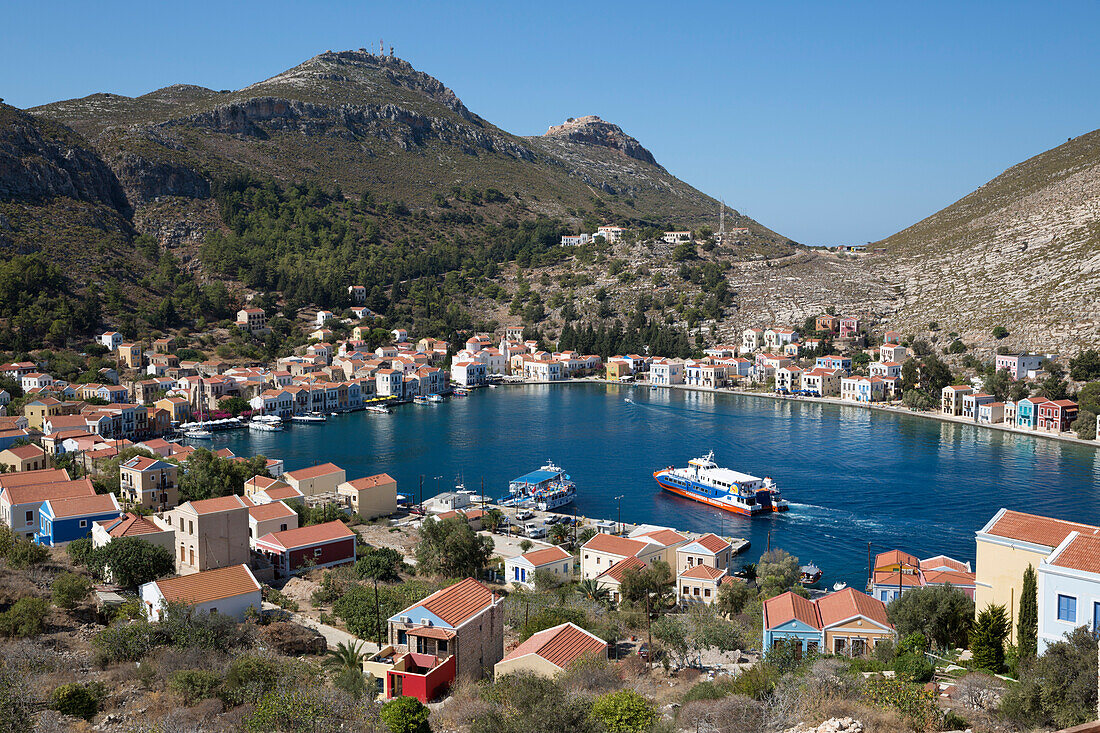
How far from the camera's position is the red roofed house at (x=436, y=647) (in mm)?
10523

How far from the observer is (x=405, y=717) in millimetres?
8656

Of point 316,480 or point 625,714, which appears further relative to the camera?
point 316,480

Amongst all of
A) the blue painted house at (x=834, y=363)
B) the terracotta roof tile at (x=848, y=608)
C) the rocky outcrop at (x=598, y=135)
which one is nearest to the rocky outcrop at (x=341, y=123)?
the rocky outcrop at (x=598, y=135)

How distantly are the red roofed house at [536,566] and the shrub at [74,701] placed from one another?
32.9 feet

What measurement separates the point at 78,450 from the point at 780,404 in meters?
32.9

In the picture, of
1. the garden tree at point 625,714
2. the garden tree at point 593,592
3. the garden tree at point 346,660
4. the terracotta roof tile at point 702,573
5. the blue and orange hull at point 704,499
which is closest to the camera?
the garden tree at point 625,714

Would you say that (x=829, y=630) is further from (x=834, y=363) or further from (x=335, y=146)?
(x=335, y=146)

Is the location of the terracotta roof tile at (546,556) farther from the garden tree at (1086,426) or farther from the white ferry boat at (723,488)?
the garden tree at (1086,426)

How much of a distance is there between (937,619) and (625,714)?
227 inches

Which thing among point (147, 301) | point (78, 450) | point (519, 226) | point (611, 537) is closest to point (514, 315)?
point (519, 226)

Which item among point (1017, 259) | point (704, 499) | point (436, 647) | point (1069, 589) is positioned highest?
point (1017, 259)

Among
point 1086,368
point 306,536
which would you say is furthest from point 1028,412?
point 306,536

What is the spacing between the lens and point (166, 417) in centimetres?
3828

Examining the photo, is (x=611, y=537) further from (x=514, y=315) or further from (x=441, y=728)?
(x=514, y=315)
